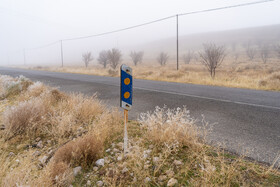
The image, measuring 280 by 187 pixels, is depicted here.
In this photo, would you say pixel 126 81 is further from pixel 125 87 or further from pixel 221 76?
pixel 221 76

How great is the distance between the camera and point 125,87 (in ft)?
8.81

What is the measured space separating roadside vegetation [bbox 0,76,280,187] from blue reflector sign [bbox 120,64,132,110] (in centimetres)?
64

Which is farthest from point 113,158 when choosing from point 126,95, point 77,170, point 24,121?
point 24,121

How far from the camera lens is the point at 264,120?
181 inches

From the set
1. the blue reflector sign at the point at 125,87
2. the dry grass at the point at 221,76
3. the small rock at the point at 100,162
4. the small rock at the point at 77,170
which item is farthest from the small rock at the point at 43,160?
the dry grass at the point at 221,76

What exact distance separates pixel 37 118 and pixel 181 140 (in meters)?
3.18

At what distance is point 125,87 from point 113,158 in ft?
3.65

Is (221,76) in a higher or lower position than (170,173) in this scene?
higher

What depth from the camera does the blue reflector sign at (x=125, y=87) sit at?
263cm

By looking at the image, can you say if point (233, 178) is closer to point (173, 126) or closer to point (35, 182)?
point (173, 126)

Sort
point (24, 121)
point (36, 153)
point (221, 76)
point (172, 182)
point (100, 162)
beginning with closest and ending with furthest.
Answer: point (172, 182)
point (100, 162)
point (36, 153)
point (24, 121)
point (221, 76)

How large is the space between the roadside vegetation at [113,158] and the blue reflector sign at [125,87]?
64cm

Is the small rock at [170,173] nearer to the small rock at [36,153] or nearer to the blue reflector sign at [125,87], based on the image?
the blue reflector sign at [125,87]

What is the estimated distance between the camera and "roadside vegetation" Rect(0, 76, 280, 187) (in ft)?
6.97
